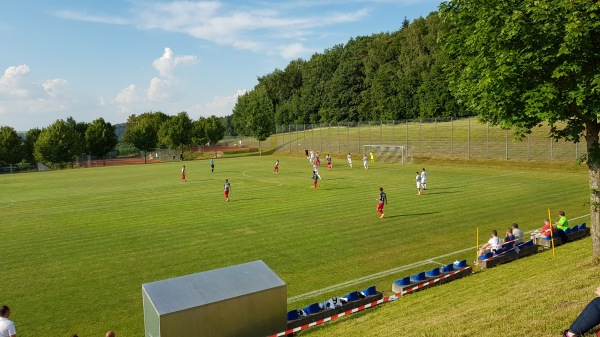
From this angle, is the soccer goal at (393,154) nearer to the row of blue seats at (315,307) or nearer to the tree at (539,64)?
the tree at (539,64)

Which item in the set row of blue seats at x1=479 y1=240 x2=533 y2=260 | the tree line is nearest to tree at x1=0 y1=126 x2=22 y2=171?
the tree line

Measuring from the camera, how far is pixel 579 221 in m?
19.8

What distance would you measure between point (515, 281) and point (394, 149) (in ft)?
172

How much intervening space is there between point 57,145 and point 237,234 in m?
73.4

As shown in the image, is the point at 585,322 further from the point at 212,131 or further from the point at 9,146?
the point at 212,131

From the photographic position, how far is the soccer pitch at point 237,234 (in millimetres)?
12820

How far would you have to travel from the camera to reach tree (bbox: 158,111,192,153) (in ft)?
306

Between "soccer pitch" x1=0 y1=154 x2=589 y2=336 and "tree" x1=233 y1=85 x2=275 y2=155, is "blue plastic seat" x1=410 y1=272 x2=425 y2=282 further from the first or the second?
"tree" x1=233 y1=85 x2=275 y2=155

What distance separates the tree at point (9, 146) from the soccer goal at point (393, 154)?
68960 millimetres

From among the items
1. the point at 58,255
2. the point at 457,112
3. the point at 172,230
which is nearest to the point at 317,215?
the point at 172,230

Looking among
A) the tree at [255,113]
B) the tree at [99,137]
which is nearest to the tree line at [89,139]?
the tree at [99,137]

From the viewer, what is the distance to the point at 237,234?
1975 cm

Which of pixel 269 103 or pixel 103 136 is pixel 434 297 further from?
pixel 269 103

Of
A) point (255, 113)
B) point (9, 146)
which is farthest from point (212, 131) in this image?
point (9, 146)
